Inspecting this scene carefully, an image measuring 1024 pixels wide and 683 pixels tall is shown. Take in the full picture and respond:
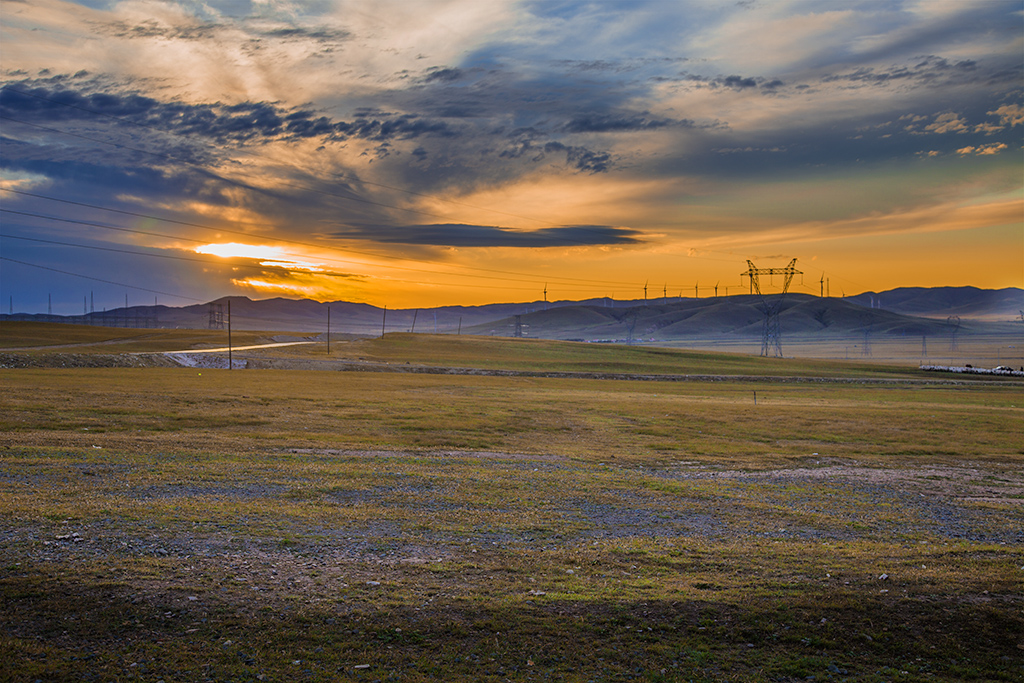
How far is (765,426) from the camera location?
38062 mm

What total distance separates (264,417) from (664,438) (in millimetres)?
20684

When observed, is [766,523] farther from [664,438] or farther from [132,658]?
[664,438]

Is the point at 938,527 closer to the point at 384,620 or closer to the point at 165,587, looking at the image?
the point at 384,620

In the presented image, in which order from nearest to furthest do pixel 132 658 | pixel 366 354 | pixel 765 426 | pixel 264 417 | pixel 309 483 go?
pixel 132 658 < pixel 309 483 < pixel 264 417 < pixel 765 426 < pixel 366 354

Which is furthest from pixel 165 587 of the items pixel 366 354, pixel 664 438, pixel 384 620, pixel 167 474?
pixel 366 354

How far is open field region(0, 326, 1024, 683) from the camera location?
8867 mm

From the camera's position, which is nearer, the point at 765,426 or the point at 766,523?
the point at 766,523

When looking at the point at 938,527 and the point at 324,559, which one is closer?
the point at 324,559

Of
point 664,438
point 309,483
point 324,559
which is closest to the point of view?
point 324,559

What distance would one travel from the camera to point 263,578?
1114 centimetres

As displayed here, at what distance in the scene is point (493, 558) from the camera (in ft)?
41.4

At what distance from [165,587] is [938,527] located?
16949 millimetres

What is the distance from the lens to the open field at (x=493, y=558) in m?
8.87

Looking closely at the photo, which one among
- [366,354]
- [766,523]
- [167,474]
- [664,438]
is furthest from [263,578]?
[366,354]
